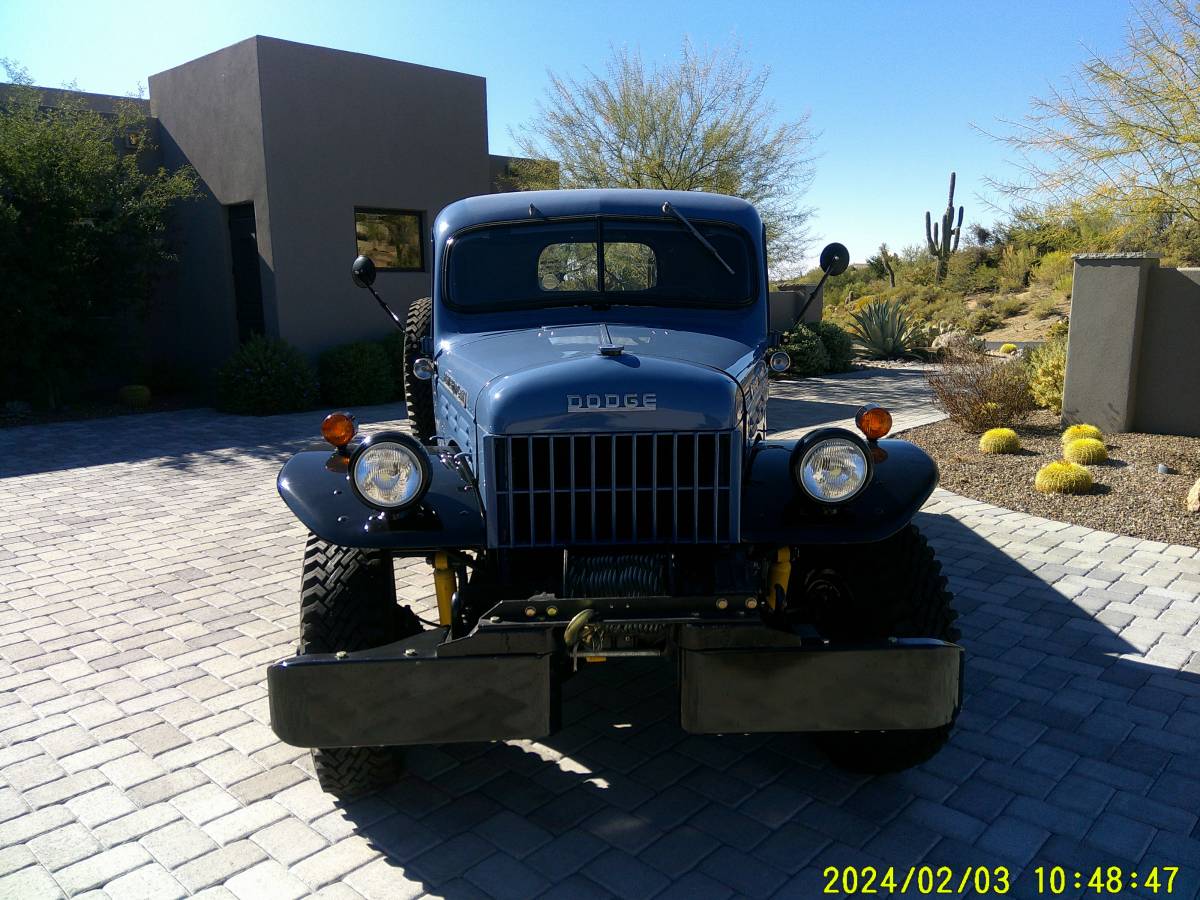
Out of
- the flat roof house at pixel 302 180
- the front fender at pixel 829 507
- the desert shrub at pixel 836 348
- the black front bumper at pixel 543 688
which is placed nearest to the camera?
the black front bumper at pixel 543 688

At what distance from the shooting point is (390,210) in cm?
1267

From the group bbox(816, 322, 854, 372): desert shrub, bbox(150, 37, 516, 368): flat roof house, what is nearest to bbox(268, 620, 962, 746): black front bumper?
bbox(150, 37, 516, 368): flat roof house

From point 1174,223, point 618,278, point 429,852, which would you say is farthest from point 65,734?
point 1174,223

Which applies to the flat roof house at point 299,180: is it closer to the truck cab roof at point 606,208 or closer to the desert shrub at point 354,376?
the desert shrub at point 354,376

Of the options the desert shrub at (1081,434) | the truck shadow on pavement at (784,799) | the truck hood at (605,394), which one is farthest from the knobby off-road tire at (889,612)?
the desert shrub at (1081,434)

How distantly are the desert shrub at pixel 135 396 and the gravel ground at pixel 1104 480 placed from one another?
953 cm

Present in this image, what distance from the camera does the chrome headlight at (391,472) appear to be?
8.82 feet

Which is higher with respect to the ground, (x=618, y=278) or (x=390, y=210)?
(x=390, y=210)

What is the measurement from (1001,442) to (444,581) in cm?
628

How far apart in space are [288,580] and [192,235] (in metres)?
9.18

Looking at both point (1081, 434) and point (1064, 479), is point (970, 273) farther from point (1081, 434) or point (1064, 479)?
point (1064, 479)

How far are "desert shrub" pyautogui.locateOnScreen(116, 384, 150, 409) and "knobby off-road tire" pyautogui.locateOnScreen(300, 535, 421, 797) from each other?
1006 centimetres

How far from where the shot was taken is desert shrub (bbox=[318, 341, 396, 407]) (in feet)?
38.0

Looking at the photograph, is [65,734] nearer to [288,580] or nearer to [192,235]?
[288,580]
